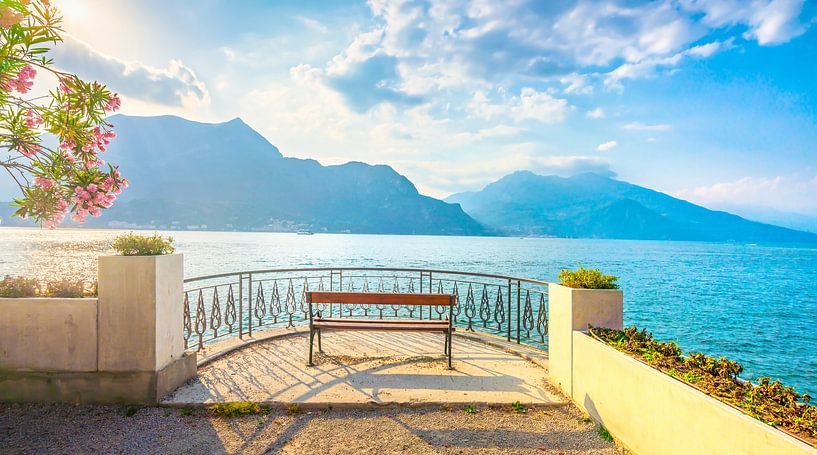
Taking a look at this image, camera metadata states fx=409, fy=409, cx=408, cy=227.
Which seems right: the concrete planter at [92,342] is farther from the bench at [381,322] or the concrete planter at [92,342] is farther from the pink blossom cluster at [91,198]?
the bench at [381,322]

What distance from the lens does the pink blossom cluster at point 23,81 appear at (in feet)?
13.4

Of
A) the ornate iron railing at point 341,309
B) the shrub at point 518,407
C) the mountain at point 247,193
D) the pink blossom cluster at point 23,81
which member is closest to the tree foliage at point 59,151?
the pink blossom cluster at point 23,81

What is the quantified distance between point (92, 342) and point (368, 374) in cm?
315

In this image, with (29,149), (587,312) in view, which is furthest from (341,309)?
(29,149)

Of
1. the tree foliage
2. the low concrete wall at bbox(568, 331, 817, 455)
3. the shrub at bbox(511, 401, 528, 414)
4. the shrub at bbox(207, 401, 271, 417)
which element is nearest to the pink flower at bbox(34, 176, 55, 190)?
the tree foliage

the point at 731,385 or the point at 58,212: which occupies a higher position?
the point at 58,212

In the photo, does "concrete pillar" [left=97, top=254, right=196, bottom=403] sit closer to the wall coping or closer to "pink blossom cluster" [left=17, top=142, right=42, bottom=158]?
the wall coping

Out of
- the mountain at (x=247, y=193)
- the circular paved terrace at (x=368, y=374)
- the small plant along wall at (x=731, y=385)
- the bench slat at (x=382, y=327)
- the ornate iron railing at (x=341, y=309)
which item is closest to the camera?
the small plant along wall at (x=731, y=385)

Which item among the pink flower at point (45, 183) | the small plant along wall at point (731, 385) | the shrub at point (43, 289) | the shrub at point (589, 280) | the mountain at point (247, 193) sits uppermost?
the mountain at point (247, 193)

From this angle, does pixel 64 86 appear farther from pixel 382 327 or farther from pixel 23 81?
pixel 382 327

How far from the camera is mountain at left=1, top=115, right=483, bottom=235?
15862 centimetres

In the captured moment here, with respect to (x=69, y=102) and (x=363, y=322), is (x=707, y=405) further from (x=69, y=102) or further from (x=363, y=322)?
(x=69, y=102)

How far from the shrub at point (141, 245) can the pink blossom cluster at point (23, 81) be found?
1.75 meters

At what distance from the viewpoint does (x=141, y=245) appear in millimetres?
4641
